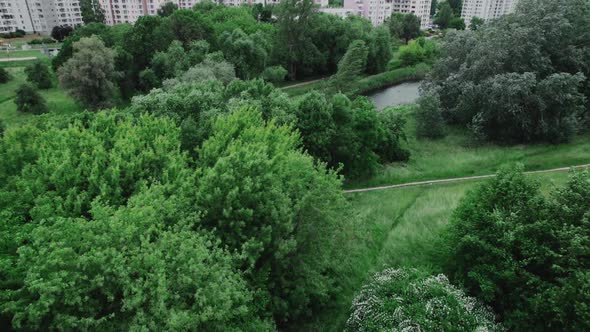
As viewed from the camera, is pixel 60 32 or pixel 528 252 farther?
pixel 60 32

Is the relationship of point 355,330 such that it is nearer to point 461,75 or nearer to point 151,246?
point 151,246

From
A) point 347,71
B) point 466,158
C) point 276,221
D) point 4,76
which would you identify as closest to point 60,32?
point 4,76

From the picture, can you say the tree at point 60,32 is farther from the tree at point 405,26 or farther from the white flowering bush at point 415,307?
the white flowering bush at point 415,307

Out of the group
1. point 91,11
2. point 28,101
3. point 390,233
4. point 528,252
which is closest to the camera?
point 528,252

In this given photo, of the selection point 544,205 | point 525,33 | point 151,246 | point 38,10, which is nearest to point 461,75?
point 525,33

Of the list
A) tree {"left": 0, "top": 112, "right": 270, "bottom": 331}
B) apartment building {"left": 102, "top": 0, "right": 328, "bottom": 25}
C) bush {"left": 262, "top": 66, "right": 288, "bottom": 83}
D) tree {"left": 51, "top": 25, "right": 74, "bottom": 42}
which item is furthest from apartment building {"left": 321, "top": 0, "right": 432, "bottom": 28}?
tree {"left": 0, "top": 112, "right": 270, "bottom": 331}

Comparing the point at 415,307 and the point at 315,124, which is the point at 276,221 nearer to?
the point at 415,307
